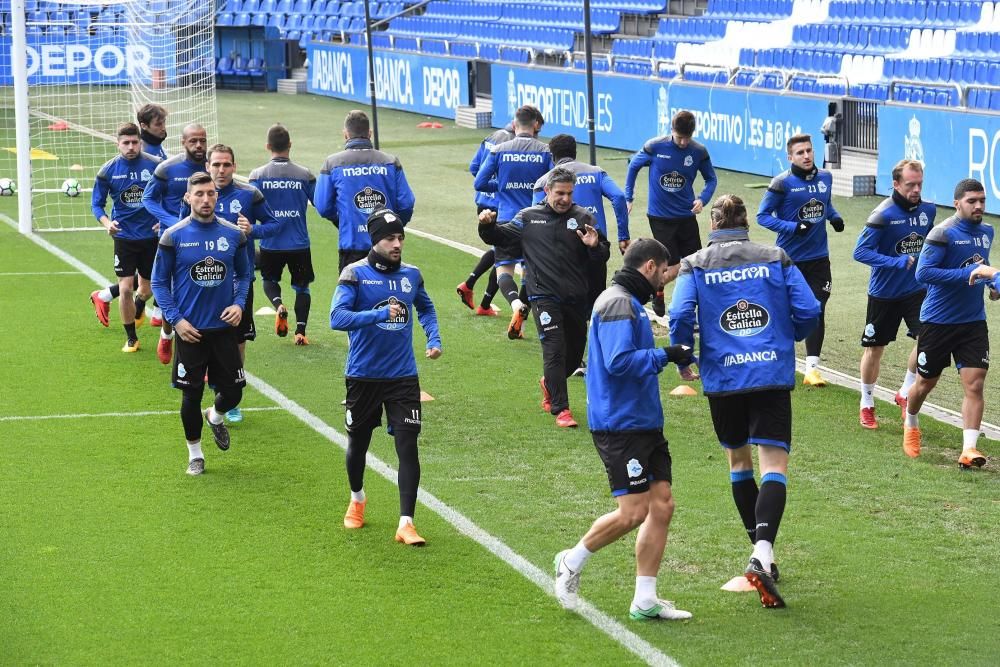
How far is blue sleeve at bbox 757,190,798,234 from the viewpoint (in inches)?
456

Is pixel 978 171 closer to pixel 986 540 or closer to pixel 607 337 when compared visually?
pixel 986 540

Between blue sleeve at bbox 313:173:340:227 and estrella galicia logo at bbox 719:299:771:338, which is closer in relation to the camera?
estrella galicia logo at bbox 719:299:771:338

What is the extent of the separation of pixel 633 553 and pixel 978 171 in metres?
13.4

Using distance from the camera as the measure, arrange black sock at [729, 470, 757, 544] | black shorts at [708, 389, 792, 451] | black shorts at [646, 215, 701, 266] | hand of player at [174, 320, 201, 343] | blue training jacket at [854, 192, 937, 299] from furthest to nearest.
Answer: black shorts at [646, 215, 701, 266] < blue training jacket at [854, 192, 937, 299] < hand of player at [174, 320, 201, 343] < black sock at [729, 470, 757, 544] < black shorts at [708, 389, 792, 451]

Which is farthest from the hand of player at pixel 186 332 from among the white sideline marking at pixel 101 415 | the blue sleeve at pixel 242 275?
the white sideline marking at pixel 101 415

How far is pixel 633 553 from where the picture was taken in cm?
812

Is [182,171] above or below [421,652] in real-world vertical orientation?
above

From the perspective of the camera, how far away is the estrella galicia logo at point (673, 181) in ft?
45.8

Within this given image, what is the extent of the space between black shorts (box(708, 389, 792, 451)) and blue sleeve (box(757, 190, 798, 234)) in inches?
168

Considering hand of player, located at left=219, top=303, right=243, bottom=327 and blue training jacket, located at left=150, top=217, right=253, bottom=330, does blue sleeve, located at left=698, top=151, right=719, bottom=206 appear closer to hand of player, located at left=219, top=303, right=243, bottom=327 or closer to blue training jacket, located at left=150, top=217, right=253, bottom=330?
blue training jacket, located at left=150, top=217, right=253, bottom=330

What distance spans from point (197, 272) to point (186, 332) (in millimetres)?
408

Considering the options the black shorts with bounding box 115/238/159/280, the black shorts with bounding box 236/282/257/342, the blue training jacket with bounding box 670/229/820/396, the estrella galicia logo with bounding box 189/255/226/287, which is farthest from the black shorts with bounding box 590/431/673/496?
the black shorts with bounding box 115/238/159/280

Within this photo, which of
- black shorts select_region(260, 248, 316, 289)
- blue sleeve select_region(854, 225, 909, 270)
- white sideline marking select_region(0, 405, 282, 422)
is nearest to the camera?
blue sleeve select_region(854, 225, 909, 270)

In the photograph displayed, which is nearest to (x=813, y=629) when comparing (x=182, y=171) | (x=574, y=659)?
(x=574, y=659)
